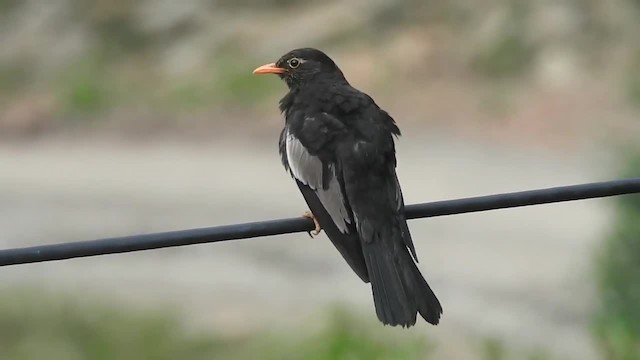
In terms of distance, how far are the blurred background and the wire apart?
4.34m

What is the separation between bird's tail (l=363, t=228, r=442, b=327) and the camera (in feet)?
11.7

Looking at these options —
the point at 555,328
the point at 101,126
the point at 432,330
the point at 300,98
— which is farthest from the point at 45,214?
the point at 300,98

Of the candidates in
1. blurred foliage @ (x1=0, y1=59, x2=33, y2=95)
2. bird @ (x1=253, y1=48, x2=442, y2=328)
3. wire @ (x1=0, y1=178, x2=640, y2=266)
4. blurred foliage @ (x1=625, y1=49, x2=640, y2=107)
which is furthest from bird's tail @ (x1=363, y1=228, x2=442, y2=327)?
blurred foliage @ (x1=0, y1=59, x2=33, y2=95)

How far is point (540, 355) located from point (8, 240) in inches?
214

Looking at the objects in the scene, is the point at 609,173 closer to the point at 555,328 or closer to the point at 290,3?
the point at 555,328

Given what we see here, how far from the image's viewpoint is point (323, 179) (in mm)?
3973

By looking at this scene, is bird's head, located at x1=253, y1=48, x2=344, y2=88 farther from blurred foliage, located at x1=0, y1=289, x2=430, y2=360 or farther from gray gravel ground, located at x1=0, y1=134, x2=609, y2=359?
gray gravel ground, located at x1=0, y1=134, x2=609, y2=359

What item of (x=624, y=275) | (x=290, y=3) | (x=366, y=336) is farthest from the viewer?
(x=290, y=3)

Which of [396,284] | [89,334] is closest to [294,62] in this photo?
[396,284]

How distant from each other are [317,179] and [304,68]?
1020mm

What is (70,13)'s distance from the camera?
16469mm

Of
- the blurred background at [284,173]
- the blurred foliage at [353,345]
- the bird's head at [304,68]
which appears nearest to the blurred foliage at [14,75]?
the blurred background at [284,173]

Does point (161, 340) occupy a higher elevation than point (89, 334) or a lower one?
lower

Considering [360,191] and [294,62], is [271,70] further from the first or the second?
[360,191]
